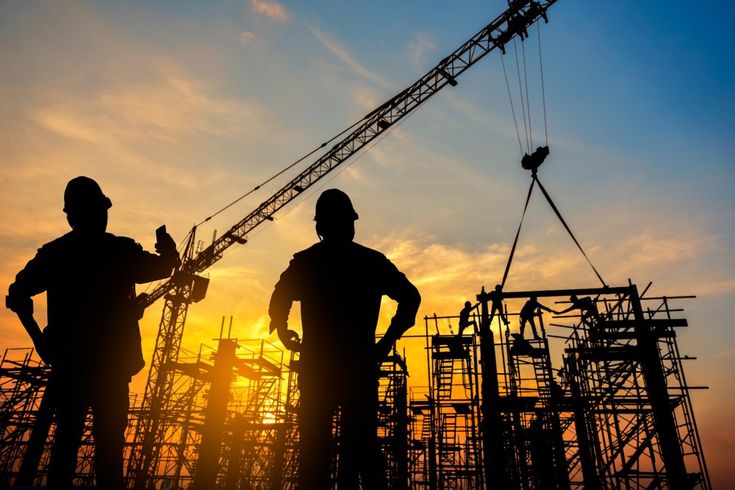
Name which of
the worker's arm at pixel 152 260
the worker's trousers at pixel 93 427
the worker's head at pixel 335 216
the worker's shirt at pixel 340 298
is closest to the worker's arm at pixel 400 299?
the worker's shirt at pixel 340 298

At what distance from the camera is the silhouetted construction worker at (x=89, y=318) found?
2107mm

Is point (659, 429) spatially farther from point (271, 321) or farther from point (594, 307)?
point (271, 321)

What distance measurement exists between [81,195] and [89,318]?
0.70 metres

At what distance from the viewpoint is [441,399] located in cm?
1942

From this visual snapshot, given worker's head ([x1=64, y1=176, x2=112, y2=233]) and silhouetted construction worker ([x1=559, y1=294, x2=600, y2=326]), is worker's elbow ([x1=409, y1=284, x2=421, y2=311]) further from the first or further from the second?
silhouetted construction worker ([x1=559, y1=294, x2=600, y2=326])

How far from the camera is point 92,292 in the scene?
89.7 inches

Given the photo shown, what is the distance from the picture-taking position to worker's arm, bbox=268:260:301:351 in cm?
233

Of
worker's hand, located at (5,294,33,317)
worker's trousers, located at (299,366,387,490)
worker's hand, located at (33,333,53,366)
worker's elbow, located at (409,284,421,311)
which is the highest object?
worker's elbow, located at (409,284,421,311)

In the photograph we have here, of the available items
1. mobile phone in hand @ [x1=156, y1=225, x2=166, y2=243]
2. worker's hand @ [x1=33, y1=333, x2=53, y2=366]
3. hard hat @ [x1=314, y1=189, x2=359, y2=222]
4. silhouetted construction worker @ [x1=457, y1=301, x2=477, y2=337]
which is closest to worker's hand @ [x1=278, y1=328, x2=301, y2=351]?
hard hat @ [x1=314, y1=189, x2=359, y2=222]

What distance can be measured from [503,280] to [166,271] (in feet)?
28.3

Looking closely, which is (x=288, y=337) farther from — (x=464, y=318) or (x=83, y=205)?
(x=464, y=318)

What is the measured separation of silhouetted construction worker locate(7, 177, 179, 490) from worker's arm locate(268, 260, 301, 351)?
2.16 feet

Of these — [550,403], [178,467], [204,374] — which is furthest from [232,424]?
[550,403]

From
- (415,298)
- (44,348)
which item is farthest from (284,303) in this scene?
(44,348)
